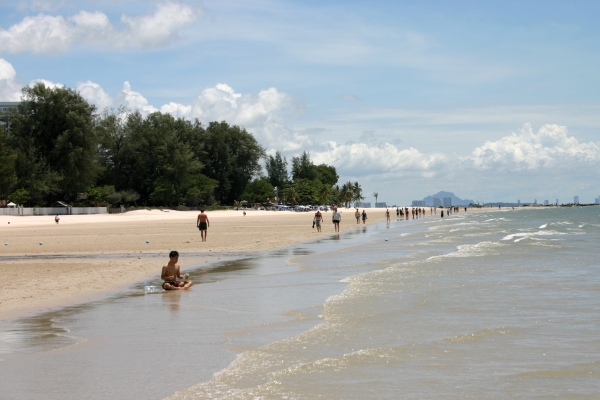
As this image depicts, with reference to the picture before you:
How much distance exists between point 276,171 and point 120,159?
6977 cm

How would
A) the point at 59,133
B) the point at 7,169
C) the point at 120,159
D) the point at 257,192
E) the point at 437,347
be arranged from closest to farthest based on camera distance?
the point at 437,347, the point at 7,169, the point at 59,133, the point at 120,159, the point at 257,192

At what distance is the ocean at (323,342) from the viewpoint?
21.9ft

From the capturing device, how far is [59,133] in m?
83.5

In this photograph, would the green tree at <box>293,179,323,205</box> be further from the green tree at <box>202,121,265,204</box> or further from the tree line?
the green tree at <box>202,121,265,204</box>

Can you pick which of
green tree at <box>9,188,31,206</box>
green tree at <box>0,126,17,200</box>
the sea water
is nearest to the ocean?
the sea water

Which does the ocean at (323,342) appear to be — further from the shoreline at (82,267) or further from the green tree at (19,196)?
the green tree at (19,196)

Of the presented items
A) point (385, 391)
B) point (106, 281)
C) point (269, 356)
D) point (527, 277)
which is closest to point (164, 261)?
point (106, 281)

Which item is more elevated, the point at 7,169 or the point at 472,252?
the point at 7,169

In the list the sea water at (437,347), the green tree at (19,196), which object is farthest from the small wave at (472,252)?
the green tree at (19,196)

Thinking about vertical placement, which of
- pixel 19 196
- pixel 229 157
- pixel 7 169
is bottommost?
pixel 19 196

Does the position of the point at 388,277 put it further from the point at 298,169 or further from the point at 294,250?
the point at 298,169

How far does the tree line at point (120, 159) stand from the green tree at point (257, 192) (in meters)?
0.24

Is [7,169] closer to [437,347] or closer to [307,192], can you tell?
[437,347]

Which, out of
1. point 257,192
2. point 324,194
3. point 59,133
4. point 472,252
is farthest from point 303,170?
point 472,252
